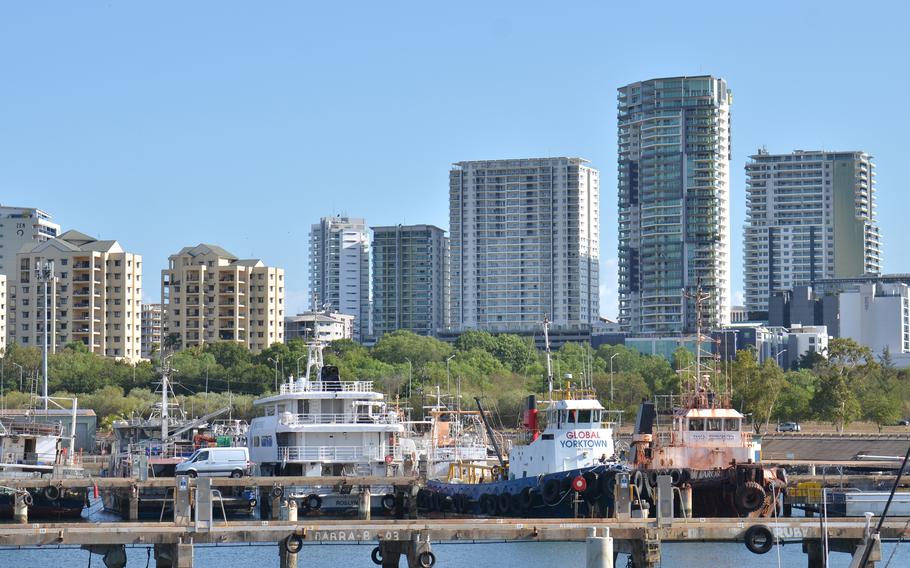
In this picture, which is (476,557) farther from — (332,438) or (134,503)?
(332,438)

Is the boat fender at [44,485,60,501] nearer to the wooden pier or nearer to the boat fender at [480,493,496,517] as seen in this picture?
the boat fender at [480,493,496,517]

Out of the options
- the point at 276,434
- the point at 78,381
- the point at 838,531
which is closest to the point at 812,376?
the point at 78,381

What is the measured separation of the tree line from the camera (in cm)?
13775

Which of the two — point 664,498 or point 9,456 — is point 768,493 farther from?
point 9,456

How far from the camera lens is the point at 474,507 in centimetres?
6725

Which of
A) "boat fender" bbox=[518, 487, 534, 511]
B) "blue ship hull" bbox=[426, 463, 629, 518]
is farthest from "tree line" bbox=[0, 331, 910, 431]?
"boat fender" bbox=[518, 487, 534, 511]

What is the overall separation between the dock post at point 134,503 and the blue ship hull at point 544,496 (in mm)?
13024

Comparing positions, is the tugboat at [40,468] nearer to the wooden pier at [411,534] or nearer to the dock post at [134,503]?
the dock post at [134,503]

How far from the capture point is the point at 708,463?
217ft

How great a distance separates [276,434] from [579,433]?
18.3 meters

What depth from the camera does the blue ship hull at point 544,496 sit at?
201ft

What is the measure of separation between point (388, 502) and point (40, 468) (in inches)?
656

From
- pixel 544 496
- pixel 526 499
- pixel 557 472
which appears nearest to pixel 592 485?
pixel 544 496

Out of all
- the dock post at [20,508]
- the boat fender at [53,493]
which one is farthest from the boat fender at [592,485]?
the boat fender at [53,493]
